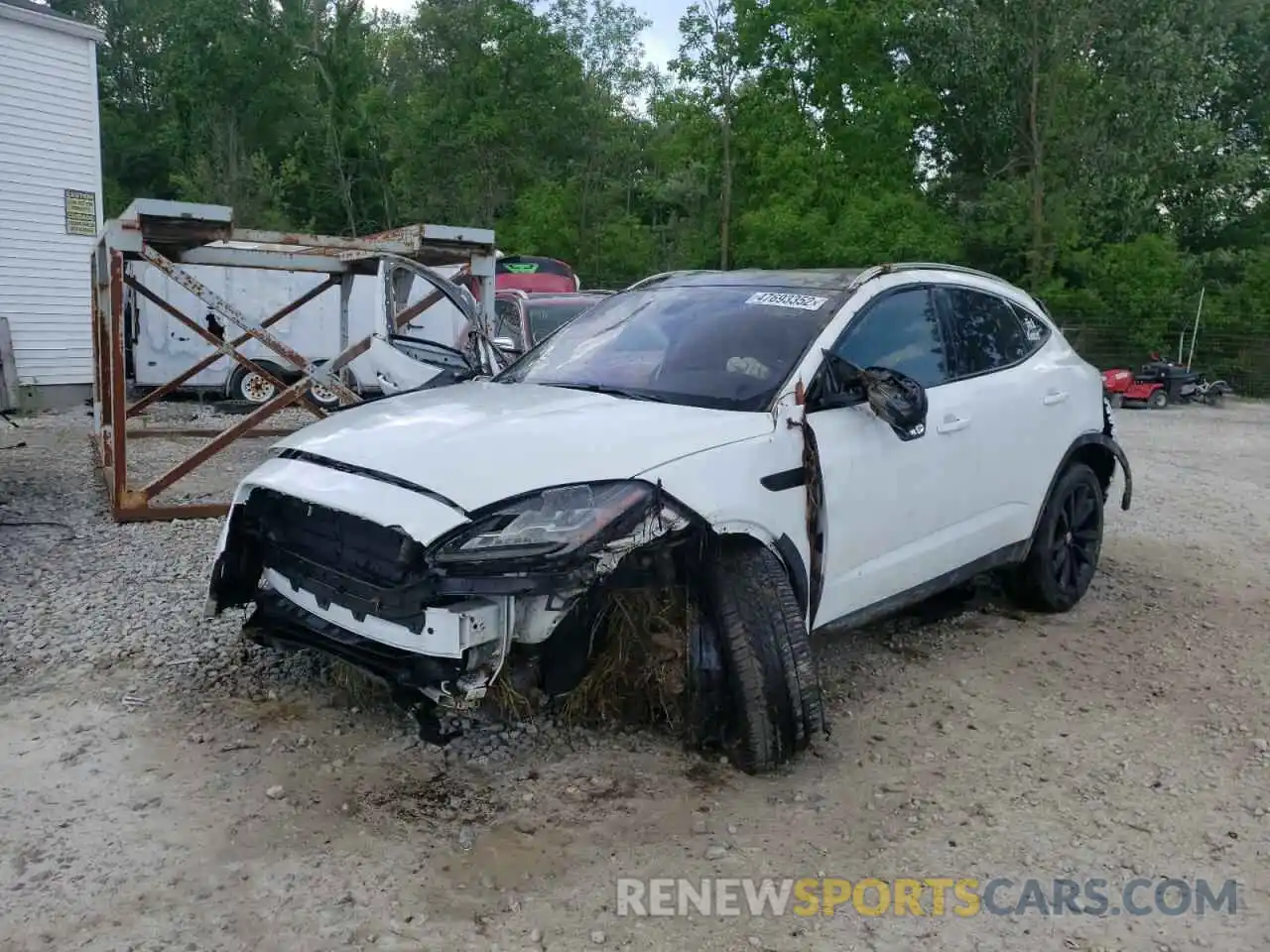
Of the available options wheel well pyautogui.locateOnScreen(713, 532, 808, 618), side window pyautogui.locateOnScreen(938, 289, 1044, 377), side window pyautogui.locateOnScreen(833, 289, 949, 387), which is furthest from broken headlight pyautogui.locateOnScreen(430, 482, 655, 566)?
side window pyautogui.locateOnScreen(938, 289, 1044, 377)

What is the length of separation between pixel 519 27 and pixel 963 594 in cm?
2839

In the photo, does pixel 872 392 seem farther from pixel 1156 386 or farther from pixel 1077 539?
pixel 1156 386

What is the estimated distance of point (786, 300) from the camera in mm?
4391

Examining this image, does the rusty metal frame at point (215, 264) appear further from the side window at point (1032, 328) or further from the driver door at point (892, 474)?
the side window at point (1032, 328)

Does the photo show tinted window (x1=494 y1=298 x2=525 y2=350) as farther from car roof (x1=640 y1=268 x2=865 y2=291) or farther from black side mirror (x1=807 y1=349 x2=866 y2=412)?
black side mirror (x1=807 y1=349 x2=866 y2=412)

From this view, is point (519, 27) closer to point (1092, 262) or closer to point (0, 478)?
point (1092, 262)

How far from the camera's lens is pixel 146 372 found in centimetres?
1550

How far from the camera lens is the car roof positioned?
447cm

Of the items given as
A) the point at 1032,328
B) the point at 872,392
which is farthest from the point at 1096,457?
the point at 872,392

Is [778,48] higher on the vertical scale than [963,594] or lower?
higher

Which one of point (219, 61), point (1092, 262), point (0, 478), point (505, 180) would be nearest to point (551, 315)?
point (0, 478)

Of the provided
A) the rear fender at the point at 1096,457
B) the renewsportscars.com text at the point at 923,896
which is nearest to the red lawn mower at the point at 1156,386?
the rear fender at the point at 1096,457

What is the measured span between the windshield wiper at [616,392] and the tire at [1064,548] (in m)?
2.36

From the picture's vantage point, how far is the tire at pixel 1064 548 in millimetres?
5332
